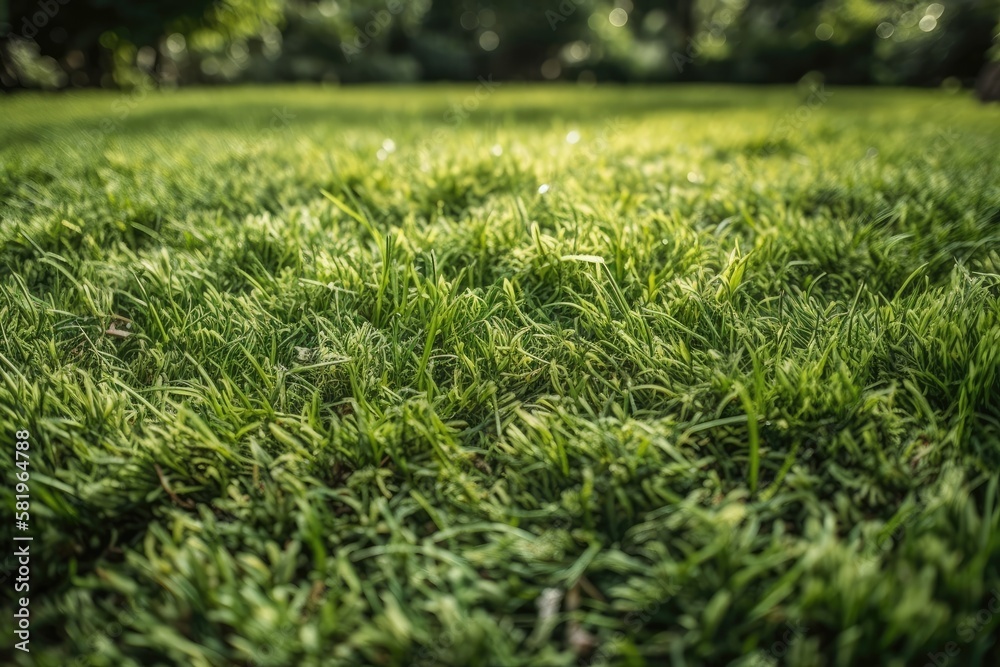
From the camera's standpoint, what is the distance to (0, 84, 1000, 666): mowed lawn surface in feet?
3.45

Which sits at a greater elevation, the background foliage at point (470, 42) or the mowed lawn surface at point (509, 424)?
the background foliage at point (470, 42)

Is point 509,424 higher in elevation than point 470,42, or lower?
lower

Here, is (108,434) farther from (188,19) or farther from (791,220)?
(188,19)

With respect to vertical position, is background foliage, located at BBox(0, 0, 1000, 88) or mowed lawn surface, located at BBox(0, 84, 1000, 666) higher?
background foliage, located at BBox(0, 0, 1000, 88)

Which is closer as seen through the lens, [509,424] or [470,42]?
[509,424]

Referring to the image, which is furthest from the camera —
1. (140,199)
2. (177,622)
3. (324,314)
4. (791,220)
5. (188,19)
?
(188,19)

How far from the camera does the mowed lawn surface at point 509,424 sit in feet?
3.45

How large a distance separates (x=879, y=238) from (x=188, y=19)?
10.6m

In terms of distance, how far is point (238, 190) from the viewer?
292 centimetres

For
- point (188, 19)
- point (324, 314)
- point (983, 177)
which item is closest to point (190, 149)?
point (324, 314)

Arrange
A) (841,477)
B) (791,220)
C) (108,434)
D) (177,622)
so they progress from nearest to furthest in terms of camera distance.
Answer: (177,622), (841,477), (108,434), (791,220)

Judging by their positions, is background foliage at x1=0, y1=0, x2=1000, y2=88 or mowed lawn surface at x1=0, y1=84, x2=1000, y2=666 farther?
background foliage at x1=0, y1=0, x2=1000, y2=88

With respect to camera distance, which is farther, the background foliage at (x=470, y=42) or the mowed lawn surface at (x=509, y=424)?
the background foliage at (x=470, y=42)

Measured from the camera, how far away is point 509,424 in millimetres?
1530
